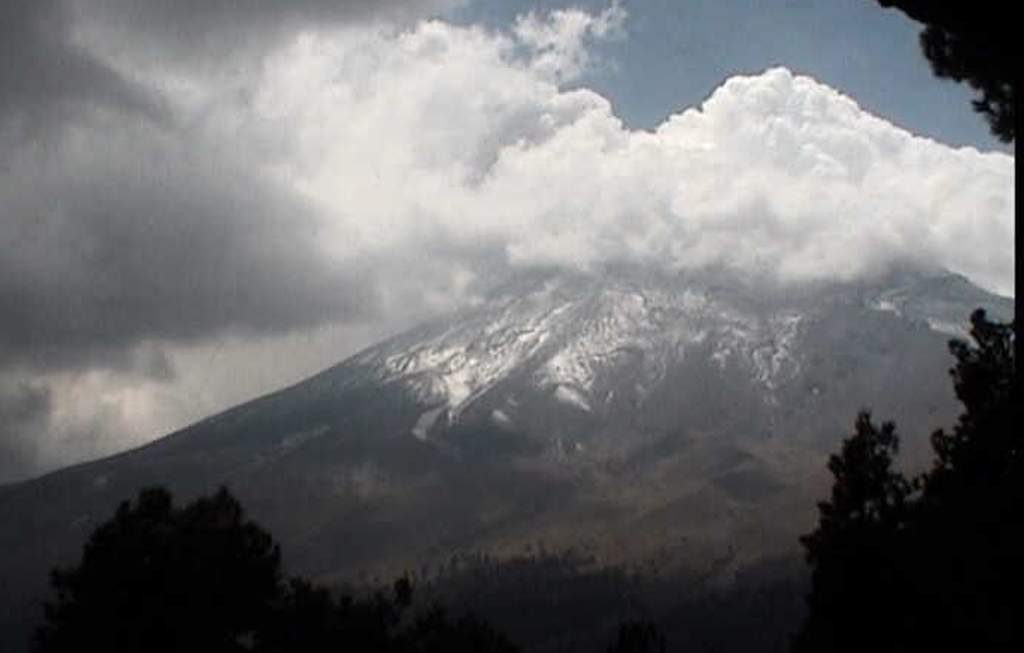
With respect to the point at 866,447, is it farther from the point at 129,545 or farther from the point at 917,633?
the point at 129,545

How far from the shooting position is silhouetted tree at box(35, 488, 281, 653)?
69.6ft

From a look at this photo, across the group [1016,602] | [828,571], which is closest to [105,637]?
Answer: [828,571]

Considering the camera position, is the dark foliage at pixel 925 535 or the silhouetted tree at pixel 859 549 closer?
the dark foliage at pixel 925 535

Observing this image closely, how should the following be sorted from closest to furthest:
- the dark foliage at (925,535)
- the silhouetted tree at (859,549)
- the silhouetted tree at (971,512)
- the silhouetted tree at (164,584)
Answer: the silhouetted tree at (971,512)
the dark foliage at (925,535)
the silhouetted tree at (859,549)
the silhouetted tree at (164,584)

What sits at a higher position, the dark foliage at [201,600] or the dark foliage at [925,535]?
the dark foliage at [201,600]

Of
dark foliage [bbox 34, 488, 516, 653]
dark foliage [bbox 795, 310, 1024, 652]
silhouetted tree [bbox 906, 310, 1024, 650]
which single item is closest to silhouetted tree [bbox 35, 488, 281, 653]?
dark foliage [bbox 34, 488, 516, 653]

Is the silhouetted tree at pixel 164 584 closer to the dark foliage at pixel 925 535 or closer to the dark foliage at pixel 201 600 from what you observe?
the dark foliage at pixel 201 600

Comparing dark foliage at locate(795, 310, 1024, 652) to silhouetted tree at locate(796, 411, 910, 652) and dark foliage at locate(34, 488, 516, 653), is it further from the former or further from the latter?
dark foliage at locate(34, 488, 516, 653)

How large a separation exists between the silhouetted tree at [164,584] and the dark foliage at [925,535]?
40.6 feet

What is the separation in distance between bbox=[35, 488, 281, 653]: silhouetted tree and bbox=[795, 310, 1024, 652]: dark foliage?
1237 cm

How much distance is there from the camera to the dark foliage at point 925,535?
41.3 feet

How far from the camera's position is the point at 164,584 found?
2155 centimetres

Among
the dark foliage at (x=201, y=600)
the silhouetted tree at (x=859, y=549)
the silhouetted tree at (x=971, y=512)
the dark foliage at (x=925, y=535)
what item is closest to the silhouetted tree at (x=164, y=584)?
the dark foliage at (x=201, y=600)

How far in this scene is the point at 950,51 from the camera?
973 centimetres
